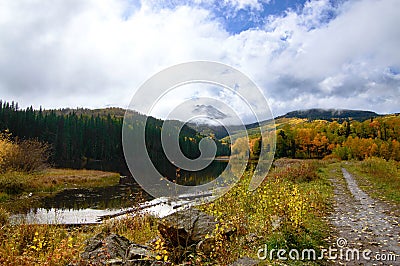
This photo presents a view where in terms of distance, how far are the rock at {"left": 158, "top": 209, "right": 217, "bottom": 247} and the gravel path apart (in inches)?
95.8

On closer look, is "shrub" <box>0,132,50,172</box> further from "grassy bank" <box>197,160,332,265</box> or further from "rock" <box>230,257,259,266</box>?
"rock" <box>230,257,259,266</box>

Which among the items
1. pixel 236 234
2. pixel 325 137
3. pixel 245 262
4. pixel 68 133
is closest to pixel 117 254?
pixel 245 262

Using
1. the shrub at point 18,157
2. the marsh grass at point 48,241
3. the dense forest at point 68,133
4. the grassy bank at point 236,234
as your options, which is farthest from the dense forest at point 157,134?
the grassy bank at point 236,234

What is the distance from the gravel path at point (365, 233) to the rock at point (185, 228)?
243 centimetres

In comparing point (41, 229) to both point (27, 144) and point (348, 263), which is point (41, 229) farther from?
point (27, 144)

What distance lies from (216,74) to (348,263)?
226 inches

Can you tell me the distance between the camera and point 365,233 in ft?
23.7

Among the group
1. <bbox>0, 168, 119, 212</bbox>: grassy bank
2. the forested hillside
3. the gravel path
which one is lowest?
<bbox>0, 168, 119, 212</bbox>: grassy bank

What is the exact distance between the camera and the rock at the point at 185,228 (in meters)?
5.62

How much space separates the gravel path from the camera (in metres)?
5.62

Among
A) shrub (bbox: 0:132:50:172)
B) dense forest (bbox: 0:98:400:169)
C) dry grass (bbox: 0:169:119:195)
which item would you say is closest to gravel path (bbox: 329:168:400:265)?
dry grass (bbox: 0:169:119:195)

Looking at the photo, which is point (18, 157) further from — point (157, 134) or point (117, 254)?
point (117, 254)

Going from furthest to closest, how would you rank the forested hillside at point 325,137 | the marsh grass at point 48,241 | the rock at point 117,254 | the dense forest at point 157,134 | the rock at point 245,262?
the forested hillside at point 325,137
the dense forest at point 157,134
the marsh grass at point 48,241
the rock at point 245,262
the rock at point 117,254

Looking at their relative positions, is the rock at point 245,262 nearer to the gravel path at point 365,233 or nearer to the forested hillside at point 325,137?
the gravel path at point 365,233
